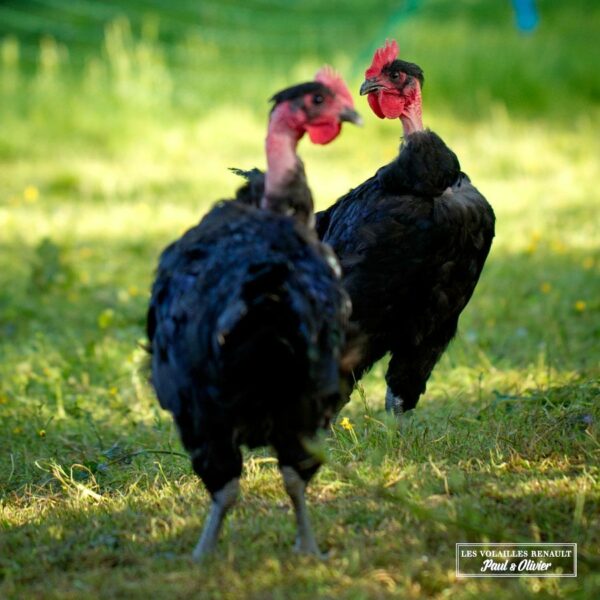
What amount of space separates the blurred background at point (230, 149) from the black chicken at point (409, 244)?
81cm

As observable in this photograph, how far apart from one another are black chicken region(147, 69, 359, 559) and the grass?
0.23 meters

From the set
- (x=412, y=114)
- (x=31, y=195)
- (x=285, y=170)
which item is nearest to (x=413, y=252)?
(x=412, y=114)

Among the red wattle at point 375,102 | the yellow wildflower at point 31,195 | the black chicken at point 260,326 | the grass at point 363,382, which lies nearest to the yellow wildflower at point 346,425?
the grass at point 363,382

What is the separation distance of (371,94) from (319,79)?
4.47 ft

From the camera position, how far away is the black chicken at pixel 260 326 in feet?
11.1

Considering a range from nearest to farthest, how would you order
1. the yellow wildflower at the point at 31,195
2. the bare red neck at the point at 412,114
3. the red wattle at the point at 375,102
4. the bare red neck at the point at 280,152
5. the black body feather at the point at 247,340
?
the black body feather at the point at 247,340, the bare red neck at the point at 280,152, the bare red neck at the point at 412,114, the red wattle at the point at 375,102, the yellow wildflower at the point at 31,195

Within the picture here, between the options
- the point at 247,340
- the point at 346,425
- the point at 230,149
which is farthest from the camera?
the point at 230,149

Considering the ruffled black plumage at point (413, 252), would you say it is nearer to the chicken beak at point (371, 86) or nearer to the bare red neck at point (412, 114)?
the bare red neck at point (412, 114)

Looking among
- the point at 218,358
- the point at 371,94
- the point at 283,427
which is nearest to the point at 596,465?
the point at 283,427

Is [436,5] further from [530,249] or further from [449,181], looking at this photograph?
[449,181]

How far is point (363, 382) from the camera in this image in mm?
6262

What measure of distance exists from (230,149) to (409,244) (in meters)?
7.25

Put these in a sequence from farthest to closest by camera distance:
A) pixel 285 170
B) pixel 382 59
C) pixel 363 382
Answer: pixel 363 382 < pixel 382 59 < pixel 285 170

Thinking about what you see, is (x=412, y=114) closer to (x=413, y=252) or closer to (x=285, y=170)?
(x=413, y=252)
